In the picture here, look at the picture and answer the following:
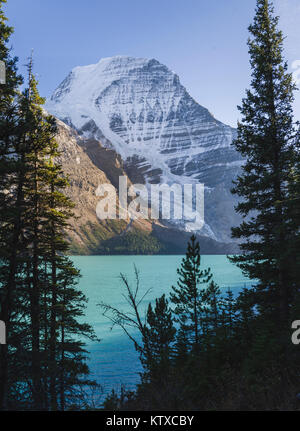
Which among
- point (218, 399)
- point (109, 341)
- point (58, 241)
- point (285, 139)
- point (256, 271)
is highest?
point (285, 139)

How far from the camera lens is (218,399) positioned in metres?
7.80

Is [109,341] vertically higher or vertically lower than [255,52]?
lower

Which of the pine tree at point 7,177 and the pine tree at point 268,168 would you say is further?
the pine tree at point 268,168

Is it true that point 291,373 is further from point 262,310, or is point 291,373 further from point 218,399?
point 262,310

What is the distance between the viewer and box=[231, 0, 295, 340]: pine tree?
1258cm

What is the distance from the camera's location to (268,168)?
13695mm

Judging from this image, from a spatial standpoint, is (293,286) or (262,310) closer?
(293,286)

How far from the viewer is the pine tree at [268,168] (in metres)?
12.6

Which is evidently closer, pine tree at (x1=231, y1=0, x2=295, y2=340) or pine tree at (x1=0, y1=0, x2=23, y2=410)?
pine tree at (x1=0, y1=0, x2=23, y2=410)

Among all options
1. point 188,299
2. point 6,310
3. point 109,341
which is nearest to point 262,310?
point 188,299

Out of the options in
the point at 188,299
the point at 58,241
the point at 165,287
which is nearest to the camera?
the point at 58,241

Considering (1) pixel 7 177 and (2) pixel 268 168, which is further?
(2) pixel 268 168

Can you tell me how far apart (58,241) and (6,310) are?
6.34 meters

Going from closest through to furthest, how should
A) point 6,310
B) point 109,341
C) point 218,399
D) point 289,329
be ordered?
1. point 218,399
2. point 6,310
3. point 289,329
4. point 109,341
